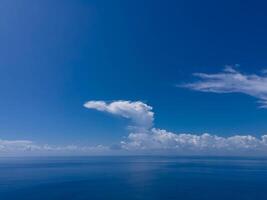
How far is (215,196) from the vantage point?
3145 inches

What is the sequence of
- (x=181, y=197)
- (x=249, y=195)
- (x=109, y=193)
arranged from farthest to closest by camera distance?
(x=109, y=193) → (x=249, y=195) → (x=181, y=197)

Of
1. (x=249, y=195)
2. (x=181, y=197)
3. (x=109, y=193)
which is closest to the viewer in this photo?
(x=181, y=197)

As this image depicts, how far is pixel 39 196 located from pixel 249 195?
63.1 m

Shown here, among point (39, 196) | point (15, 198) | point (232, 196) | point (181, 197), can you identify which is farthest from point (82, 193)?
point (232, 196)

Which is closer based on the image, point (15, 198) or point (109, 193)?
point (15, 198)

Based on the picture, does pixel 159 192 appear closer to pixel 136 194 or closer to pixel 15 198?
pixel 136 194

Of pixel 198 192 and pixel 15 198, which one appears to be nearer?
pixel 15 198

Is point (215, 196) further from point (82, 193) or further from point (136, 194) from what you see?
point (82, 193)

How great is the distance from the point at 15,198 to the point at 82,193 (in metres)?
19.5

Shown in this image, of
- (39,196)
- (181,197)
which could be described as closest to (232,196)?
(181,197)

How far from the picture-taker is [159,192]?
87.2m

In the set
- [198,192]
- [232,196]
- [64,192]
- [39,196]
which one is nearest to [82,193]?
[64,192]

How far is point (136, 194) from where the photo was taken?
85750mm

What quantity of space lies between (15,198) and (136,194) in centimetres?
3555
